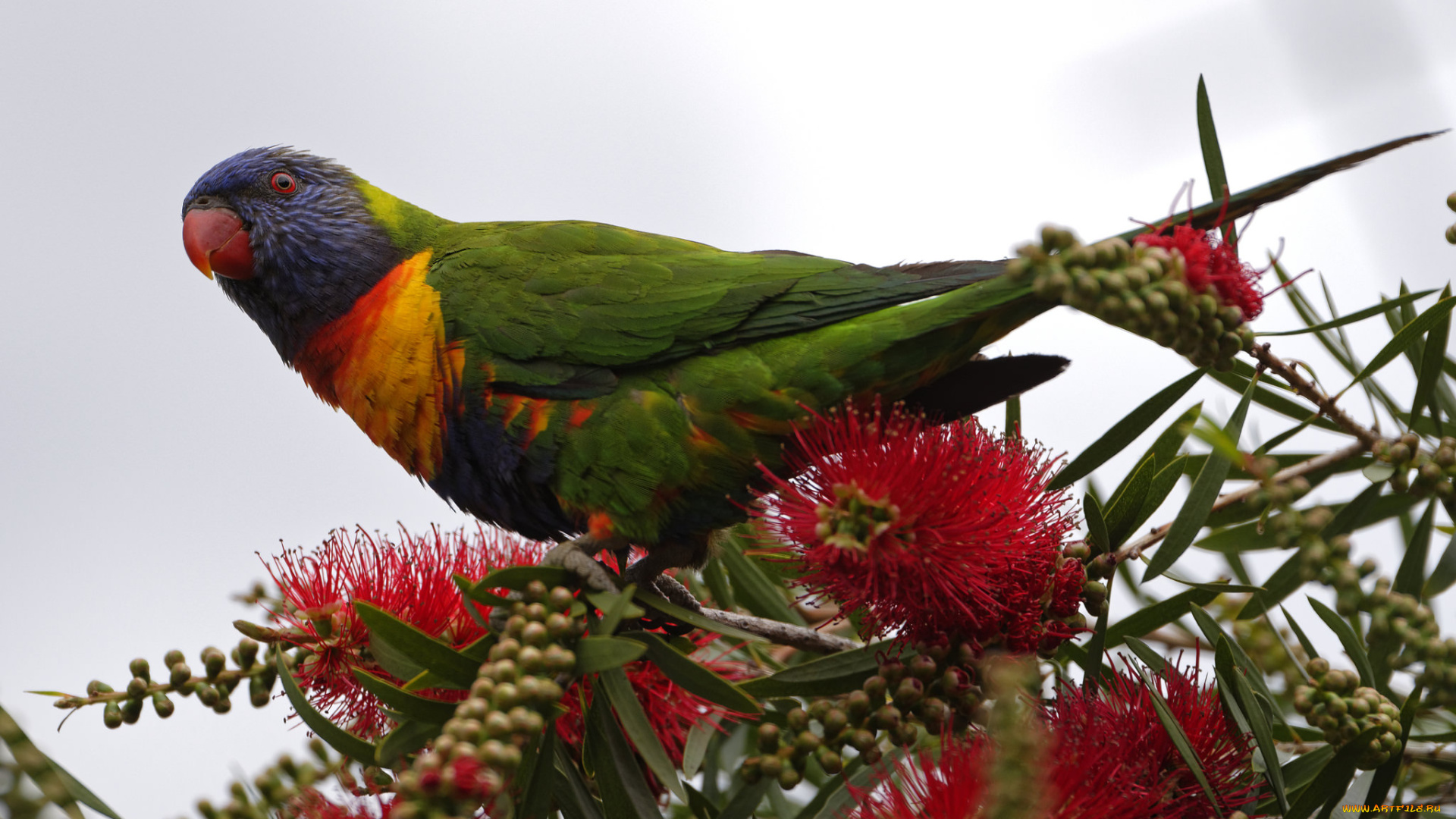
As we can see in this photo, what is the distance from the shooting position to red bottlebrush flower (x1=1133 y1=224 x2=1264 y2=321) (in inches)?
34.8

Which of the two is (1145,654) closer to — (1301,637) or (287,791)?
(1301,637)

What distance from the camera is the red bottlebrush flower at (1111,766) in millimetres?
926

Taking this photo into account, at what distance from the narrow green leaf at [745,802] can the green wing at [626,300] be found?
0.55 meters

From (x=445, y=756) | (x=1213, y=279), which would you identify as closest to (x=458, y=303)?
(x=445, y=756)

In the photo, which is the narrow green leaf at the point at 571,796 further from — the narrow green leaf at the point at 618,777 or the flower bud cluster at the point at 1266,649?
the flower bud cluster at the point at 1266,649

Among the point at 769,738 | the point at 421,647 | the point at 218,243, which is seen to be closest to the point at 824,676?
the point at 769,738

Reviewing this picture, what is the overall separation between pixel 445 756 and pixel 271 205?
1.34m

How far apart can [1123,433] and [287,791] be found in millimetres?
1018

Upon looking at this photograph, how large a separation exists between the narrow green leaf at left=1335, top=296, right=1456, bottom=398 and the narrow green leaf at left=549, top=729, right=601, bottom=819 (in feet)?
3.25

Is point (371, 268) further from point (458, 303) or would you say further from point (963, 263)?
point (963, 263)

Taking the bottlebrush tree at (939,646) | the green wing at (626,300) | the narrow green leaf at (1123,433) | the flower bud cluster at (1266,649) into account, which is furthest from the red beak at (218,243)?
the flower bud cluster at (1266,649)

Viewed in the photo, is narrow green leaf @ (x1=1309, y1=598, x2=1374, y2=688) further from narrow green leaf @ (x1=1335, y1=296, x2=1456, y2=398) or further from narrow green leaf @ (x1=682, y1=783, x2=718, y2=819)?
narrow green leaf @ (x1=682, y1=783, x2=718, y2=819)

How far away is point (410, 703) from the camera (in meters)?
0.98

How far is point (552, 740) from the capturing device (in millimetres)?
1021
